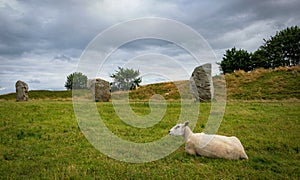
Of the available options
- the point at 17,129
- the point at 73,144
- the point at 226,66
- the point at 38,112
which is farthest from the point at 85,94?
the point at 226,66

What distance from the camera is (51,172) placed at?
22.0 ft

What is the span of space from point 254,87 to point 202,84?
607 inches

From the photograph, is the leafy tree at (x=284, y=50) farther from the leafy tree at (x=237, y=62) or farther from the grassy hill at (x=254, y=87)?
the grassy hill at (x=254, y=87)

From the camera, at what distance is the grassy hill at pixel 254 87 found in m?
30.9

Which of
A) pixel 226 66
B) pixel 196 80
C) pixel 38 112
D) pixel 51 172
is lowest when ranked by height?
pixel 51 172

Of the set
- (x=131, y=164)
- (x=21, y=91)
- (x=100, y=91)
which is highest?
(x=21, y=91)

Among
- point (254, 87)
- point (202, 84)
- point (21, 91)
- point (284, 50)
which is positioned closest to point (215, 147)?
point (202, 84)

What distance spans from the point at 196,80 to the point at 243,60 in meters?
46.1

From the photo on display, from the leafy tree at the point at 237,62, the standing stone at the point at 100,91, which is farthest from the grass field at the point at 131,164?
the leafy tree at the point at 237,62

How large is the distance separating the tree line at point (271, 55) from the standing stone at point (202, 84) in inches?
1730

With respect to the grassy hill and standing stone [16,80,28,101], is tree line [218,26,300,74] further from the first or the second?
standing stone [16,80,28,101]

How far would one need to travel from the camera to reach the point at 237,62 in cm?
6462

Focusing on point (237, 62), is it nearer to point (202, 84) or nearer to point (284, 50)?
point (284, 50)

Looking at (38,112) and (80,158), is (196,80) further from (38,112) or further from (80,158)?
(80,158)
